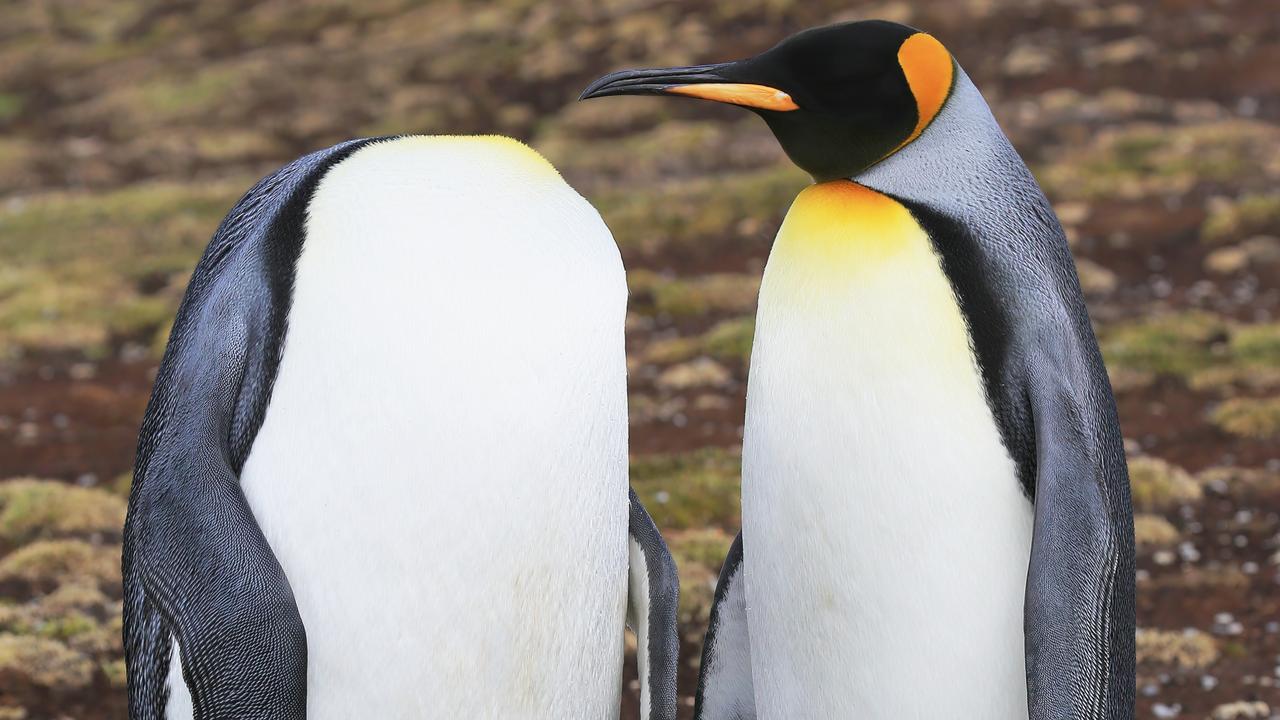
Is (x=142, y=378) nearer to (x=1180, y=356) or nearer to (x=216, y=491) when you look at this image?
(x=1180, y=356)

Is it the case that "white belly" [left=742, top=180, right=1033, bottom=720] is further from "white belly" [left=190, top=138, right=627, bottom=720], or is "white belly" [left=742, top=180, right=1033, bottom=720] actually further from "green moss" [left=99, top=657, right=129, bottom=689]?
"green moss" [left=99, top=657, right=129, bottom=689]

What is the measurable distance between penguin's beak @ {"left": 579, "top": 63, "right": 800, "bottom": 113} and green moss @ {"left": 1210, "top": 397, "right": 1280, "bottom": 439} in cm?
839

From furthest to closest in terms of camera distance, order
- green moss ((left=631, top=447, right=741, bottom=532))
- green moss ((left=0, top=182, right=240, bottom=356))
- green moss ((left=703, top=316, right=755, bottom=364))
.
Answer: green moss ((left=0, top=182, right=240, bottom=356)), green moss ((left=703, top=316, right=755, bottom=364)), green moss ((left=631, top=447, right=741, bottom=532))

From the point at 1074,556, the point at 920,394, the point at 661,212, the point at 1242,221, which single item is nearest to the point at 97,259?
the point at 661,212

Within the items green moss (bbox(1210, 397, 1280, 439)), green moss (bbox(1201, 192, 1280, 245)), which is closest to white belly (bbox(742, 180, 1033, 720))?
green moss (bbox(1210, 397, 1280, 439))

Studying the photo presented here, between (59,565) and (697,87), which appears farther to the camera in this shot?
(59,565)

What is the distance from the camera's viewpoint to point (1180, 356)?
12.8 metres

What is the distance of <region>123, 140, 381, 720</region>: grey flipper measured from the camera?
9.57 ft

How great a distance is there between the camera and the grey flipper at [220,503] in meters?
2.92

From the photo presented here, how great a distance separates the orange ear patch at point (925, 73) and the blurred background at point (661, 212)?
345 centimetres

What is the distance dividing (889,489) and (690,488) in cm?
580

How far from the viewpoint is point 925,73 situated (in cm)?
340

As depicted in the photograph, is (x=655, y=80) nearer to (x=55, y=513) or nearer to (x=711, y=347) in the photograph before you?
(x=55, y=513)

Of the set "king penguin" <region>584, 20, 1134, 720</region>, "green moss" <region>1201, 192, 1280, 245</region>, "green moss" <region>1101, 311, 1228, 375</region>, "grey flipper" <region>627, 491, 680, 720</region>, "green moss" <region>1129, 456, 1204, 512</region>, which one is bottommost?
"green moss" <region>1201, 192, 1280, 245</region>
